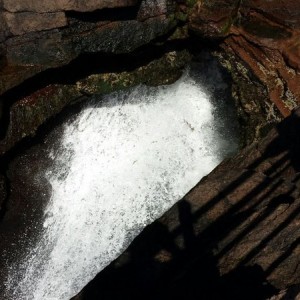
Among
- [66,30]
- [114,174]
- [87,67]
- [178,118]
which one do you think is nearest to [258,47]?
[178,118]

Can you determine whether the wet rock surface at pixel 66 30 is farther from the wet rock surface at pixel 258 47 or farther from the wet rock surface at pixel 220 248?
the wet rock surface at pixel 220 248

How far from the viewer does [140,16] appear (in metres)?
7.64

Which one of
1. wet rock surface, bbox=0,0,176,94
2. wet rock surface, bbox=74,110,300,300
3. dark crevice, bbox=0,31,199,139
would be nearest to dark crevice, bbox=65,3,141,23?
wet rock surface, bbox=0,0,176,94

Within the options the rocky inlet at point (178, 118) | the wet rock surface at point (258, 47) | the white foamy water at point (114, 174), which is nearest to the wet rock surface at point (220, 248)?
the rocky inlet at point (178, 118)

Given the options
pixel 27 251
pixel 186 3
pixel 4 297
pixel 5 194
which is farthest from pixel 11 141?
pixel 186 3

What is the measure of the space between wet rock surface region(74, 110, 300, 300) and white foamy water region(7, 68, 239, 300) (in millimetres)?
1271

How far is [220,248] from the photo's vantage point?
19.2ft

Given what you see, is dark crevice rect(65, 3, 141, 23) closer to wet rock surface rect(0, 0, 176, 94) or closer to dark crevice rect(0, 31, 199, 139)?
wet rock surface rect(0, 0, 176, 94)

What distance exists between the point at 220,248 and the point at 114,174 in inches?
124

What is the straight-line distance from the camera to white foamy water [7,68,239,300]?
7234 millimetres

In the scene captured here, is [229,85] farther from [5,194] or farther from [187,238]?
[5,194]

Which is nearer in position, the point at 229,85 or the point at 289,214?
the point at 289,214

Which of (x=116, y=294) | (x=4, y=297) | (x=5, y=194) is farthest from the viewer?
(x=5, y=194)

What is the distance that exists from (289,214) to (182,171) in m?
2.68
